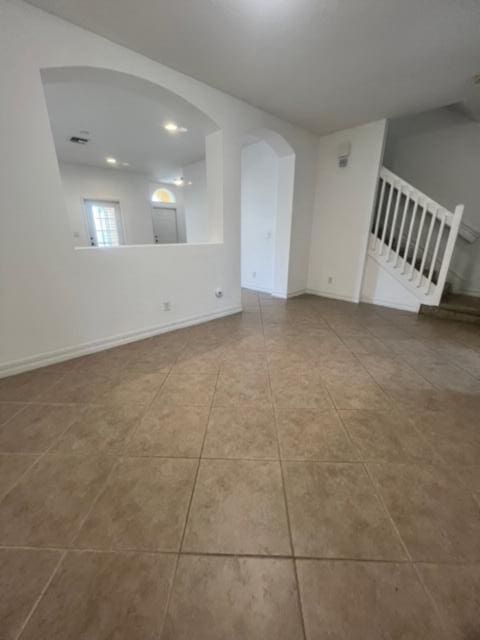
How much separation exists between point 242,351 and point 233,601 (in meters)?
1.84

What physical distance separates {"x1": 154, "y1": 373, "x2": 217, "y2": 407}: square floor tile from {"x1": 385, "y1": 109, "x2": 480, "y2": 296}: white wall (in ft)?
15.6

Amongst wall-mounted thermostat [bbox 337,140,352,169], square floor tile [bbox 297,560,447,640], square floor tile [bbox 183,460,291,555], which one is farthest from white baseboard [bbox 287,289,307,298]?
square floor tile [bbox 297,560,447,640]

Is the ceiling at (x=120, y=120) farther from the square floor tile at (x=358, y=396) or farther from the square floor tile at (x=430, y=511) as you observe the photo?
the square floor tile at (x=430, y=511)

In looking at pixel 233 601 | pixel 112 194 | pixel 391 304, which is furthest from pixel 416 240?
pixel 112 194

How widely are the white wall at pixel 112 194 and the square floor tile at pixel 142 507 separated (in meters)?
5.86

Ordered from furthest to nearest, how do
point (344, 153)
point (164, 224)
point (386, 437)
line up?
1. point (164, 224)
2. point (344, 153)
3. point (386, 437)

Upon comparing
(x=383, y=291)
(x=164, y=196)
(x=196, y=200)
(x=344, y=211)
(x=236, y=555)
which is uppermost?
(x=164, y=196)

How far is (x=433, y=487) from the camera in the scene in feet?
3.94

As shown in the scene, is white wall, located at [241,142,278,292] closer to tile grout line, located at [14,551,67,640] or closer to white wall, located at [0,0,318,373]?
white wall, located at [0,0,318,373]

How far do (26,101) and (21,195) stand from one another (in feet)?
2.14

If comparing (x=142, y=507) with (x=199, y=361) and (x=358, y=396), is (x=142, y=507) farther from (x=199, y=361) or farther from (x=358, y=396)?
(x=358, y=396)

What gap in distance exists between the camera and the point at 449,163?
4.16m

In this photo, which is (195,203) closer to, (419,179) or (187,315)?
(187,315)

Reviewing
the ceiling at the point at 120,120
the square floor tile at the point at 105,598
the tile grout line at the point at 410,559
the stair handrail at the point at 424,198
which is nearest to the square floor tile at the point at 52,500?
the square floor tile at the point at 105,598
